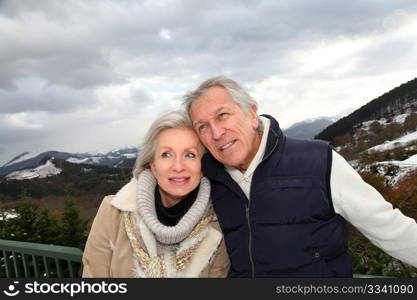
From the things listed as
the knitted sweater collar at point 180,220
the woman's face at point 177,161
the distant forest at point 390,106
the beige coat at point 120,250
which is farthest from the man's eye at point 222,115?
the distant forest at point 390,106

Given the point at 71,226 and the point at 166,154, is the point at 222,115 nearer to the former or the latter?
the point at 166,154

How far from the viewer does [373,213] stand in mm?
2014

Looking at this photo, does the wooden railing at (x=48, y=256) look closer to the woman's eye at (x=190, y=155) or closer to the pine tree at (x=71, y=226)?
the woman's eye at (x=190, y=155)

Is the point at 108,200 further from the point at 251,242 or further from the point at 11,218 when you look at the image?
the point at 11,218

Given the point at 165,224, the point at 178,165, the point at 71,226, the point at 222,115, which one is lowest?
the point at 71,226

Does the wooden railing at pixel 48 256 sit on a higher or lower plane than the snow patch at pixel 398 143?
higher

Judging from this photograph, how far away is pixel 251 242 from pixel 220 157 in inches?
22.0

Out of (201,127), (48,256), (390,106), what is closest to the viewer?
(201,127)

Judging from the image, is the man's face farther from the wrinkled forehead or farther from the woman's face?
the woman's face

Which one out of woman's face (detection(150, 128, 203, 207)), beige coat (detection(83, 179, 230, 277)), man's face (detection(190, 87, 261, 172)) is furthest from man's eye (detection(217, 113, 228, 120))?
beige coat (detection(83, 179, 230, 277))

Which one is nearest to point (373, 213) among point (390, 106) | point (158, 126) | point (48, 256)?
point (158, 126)

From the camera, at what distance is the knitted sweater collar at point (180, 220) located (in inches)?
91.9

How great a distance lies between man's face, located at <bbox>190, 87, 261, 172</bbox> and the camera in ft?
7.55

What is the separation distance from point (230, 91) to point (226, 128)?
239mm
